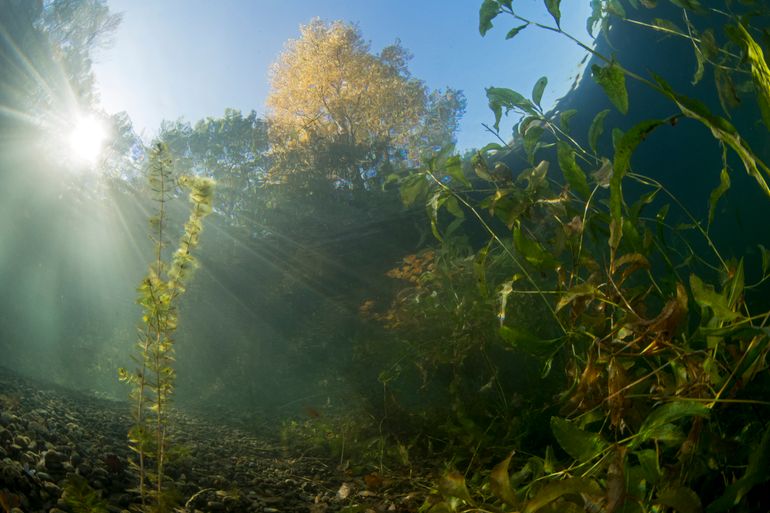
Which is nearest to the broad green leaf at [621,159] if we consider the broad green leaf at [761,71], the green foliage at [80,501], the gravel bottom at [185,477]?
the broad green leaf at [761,71]

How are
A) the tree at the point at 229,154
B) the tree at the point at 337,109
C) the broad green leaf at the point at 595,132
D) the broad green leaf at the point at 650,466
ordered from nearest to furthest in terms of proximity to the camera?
the broad green leaf at the point at 650,466, the broad green leaf at the point at 595,132, the tree at the point at 337,109, the tree at the point at 229,154

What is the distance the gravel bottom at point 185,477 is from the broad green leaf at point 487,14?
1.43 metres

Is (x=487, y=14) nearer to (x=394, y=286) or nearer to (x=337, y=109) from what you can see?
(x=394, y=286)

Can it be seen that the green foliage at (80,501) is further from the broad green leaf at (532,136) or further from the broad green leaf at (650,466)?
the broad green leaf at (532,136)

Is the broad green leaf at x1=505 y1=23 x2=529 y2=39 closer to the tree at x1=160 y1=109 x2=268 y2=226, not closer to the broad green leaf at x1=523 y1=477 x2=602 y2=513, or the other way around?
the broad green leaf at x1=523 y1=477 x2=602 y2=513

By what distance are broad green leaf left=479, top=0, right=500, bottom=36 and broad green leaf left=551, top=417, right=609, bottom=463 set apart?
1.16 meters

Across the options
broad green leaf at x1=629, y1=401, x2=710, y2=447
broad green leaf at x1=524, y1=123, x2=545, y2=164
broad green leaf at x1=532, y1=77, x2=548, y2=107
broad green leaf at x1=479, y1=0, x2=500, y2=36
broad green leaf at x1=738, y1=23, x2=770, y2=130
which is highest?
broad green leaf at x1=479, y1=0, x2=500, y2=36

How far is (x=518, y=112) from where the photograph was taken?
1805 millimetres

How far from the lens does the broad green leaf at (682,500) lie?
0.64 meters

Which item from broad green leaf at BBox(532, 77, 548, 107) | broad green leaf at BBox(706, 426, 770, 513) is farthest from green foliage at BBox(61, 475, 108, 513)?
broad green leaf at BBox(532, 77, 548, 107)

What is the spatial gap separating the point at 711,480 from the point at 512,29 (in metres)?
1.30

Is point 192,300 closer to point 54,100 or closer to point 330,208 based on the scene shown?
point 330,208

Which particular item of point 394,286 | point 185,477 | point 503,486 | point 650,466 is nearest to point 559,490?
point 503,486

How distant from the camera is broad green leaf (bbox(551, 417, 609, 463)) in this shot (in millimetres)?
831
